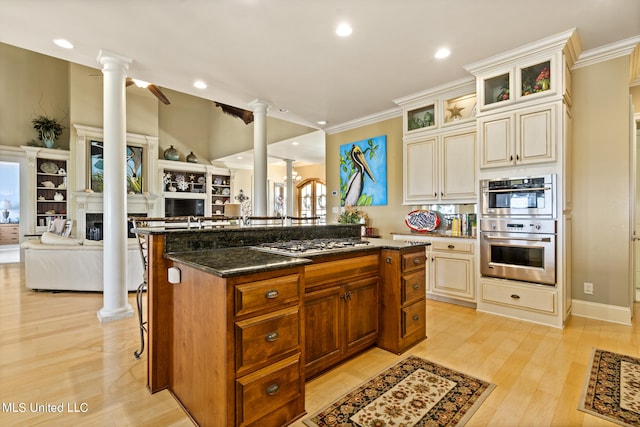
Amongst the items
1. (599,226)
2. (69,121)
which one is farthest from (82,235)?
(599,226)

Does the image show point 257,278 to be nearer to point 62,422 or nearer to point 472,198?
point 62,422

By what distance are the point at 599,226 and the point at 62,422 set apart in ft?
15.0

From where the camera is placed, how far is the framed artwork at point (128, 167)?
7121 millimetres

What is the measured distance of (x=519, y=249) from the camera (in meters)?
3.12

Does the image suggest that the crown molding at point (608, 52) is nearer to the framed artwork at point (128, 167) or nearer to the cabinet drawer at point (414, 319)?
the cabinet drawer at point (414, 319)

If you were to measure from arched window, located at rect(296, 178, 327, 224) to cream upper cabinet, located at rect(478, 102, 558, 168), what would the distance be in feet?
26.9

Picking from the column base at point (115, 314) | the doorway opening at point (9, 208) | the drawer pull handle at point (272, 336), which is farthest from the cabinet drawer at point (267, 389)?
the doorway opening at point (9, 208)

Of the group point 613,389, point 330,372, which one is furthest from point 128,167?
point 613,389

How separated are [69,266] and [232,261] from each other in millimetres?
4035

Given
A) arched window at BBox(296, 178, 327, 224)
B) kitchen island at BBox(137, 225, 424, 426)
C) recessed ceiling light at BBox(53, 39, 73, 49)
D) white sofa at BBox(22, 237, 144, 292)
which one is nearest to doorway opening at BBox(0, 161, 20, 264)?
white sofa at BBox(22, 237, 144, 292)

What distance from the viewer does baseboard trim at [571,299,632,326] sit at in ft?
9.62

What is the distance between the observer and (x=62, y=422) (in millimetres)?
1601

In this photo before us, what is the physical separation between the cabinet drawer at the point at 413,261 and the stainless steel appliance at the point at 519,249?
3.82ft

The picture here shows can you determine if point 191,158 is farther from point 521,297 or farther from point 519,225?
point 521,297
